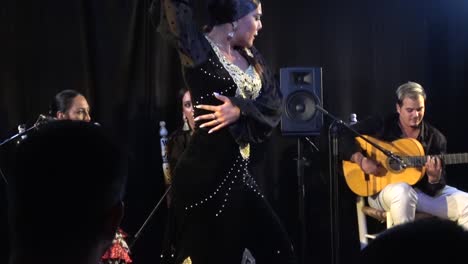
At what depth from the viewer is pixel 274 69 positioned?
4.57m

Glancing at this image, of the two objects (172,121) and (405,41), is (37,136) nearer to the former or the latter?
(172,121)

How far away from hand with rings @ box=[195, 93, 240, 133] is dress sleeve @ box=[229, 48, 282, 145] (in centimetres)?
3

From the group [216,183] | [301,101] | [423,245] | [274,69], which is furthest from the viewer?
[274,69]

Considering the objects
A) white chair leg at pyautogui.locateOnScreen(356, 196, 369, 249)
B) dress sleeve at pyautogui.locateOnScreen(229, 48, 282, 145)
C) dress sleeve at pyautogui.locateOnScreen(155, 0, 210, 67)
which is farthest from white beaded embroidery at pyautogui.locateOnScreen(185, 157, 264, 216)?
white chair leg at pyautogui.locateOnScreen(356, 196, 369, 249)

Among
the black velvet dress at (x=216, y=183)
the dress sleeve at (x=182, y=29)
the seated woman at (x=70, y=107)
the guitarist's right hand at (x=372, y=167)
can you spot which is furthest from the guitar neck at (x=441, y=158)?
the dress sleeve at (x=182, y=29)

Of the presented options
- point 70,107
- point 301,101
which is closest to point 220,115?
point 70,107

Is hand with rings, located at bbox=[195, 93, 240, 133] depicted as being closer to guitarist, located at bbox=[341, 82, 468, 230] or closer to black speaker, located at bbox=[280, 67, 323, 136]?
black speaker, located at bbox=[280, 67, 323, 136]

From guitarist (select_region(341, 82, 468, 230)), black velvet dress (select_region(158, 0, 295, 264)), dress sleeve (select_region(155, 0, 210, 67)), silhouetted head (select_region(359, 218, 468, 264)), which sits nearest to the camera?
silhouetted head (select_region(359, 218, 468, 264))

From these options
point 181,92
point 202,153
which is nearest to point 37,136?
point 202,153

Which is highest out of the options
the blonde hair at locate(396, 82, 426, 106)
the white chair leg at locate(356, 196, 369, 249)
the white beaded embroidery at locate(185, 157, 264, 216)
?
the blonde hair at locate(396, 82, 426, 106)

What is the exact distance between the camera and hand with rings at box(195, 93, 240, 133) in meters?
2.57

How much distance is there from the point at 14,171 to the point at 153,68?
11.0 ft

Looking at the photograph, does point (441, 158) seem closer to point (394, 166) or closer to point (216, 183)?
point (394, 166)

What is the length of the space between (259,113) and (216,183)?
1.21 feet
